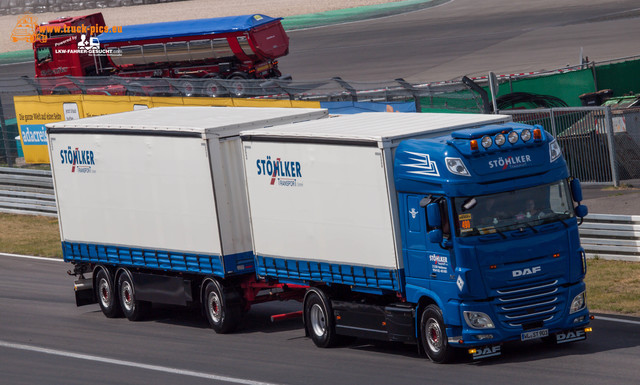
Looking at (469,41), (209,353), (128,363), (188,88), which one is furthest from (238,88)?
(469,41)

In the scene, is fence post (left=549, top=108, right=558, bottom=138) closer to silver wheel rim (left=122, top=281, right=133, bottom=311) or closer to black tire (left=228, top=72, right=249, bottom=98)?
black tire (left=228, top=72, right=249, bottom=98)

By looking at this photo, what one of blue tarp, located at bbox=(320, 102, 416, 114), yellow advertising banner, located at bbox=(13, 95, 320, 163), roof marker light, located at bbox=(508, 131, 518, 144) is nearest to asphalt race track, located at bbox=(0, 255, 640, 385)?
roof marker light, located at bbox=(508, 131, 518, 144)

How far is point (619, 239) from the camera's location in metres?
19.0

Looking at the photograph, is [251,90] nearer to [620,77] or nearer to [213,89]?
[213,89]

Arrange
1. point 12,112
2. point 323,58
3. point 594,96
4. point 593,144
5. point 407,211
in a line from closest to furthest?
1. point 407,211
2. point 593,144
3. point 594,96
4. point 12,112
5. point 323,58

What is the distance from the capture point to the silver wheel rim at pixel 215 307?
16781mm

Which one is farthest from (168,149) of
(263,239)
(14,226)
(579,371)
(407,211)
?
(14,226)

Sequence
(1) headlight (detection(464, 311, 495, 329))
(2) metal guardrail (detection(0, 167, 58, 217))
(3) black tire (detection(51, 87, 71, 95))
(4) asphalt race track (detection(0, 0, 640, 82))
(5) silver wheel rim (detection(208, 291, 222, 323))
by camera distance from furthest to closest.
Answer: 1. (4) asphalt race track (detection(0, 0, 640, 82))
2. (3) black tire (detection(51, 87, 71, 95))
3. (2) metal guardrail (detection(0, 167, 58, 217))
4. (5) silver wheel rim (detection(208, 291, 222, 323))
5. (1) headlight (detection(464, 311, 495, 329))

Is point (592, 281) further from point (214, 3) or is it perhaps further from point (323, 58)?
point (214, 3)

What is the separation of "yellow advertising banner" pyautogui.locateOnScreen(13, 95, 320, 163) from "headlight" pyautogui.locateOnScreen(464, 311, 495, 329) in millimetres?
16236

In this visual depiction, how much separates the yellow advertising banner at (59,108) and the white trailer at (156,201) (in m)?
9.08

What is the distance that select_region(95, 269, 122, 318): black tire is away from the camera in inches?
751

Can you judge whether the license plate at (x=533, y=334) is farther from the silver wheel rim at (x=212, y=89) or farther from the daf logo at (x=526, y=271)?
the silver wheel rim at (x=212, y=89)

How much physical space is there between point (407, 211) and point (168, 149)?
209 inches
